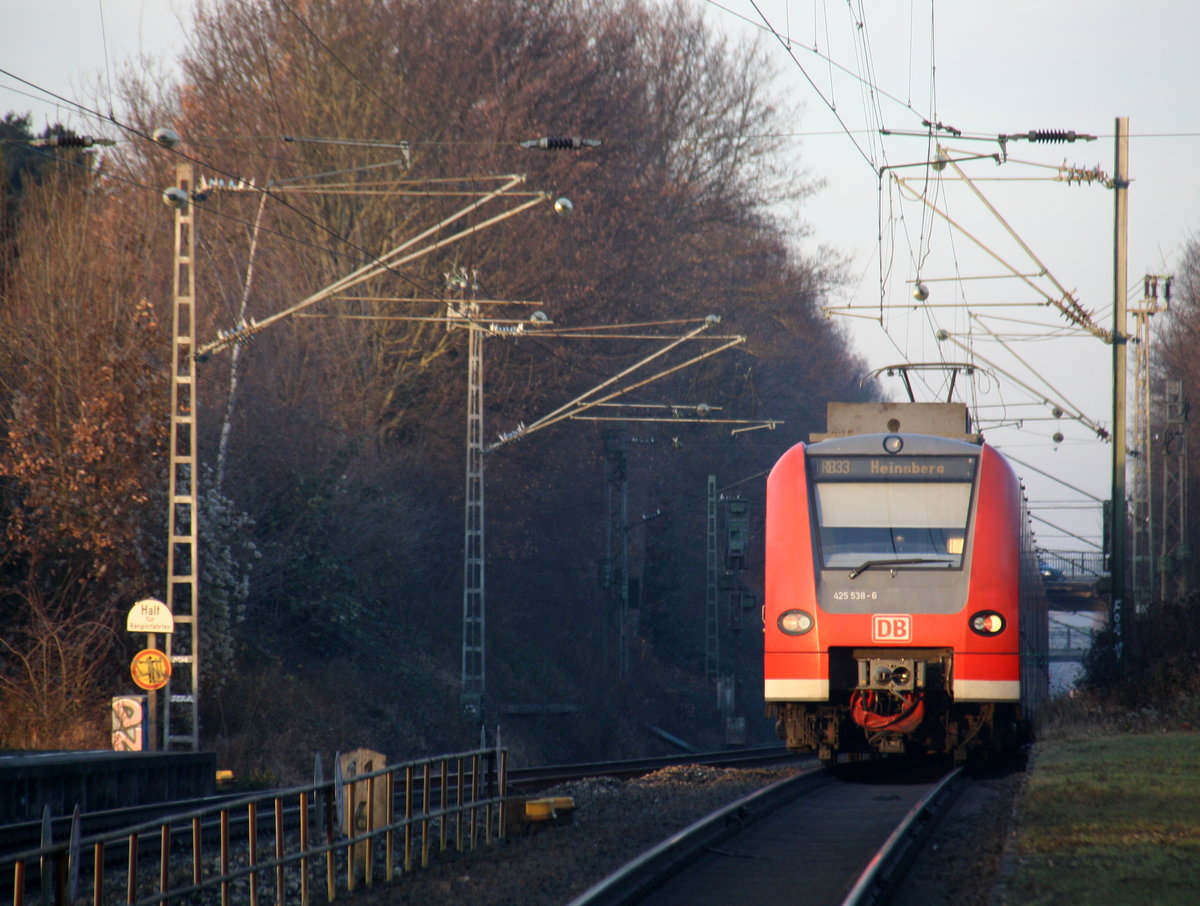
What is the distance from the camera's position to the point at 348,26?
3369cm

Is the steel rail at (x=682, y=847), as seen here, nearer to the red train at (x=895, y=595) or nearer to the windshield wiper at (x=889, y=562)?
the red train at (x=895, y=595)

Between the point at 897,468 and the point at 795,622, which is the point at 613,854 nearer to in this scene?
the point at 795,622

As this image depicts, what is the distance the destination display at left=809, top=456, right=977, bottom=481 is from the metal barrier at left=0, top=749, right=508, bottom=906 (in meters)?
4.52

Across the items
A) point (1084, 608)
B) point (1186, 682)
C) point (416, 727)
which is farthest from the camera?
point (1084, 608)

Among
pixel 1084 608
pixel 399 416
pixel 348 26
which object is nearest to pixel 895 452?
pixel 399 416

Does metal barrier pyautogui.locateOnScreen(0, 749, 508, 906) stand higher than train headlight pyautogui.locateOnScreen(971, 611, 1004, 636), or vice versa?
train headlight pyautogui.locateOnScreen(971, 611, 1004, 636)

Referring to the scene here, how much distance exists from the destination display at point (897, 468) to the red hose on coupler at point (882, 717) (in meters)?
2.14

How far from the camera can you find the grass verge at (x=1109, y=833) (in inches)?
318

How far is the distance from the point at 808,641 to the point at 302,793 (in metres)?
6.37

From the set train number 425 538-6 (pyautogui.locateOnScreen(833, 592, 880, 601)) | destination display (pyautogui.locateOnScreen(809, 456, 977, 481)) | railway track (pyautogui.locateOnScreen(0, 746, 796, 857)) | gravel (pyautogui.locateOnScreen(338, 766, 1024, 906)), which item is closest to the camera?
gravel (pyautogui.locateOnScreen(338, 766, 1024, 906))

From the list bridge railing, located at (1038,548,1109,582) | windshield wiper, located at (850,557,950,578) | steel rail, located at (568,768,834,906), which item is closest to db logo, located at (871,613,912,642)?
windshield wiper, located at (850,557,950,578)

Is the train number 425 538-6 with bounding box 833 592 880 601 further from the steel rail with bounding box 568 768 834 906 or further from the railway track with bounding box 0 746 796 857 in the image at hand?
the railway track with bounding box 0 746 796 857

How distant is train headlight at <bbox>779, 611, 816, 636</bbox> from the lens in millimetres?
14102

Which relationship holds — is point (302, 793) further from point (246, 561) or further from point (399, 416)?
point (399, 416)
